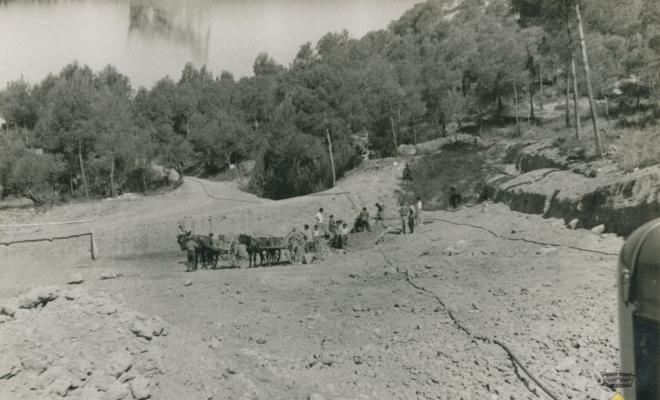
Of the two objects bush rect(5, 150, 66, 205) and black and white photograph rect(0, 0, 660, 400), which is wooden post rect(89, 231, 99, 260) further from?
bush rect(5, 150, 66, 205)

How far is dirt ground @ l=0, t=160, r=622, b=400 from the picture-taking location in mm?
5969

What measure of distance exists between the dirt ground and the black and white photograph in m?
0.04

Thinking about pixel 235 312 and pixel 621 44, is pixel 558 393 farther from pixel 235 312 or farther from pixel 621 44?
pixel 621 44

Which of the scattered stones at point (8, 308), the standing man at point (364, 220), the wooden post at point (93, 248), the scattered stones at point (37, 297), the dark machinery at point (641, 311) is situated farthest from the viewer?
the wooden post at point (93, 248)

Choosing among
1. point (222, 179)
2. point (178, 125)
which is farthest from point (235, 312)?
point (178, 125)

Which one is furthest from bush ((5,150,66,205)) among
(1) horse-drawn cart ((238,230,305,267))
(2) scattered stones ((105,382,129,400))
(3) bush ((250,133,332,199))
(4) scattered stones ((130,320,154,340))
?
(2) scattered stones ((105,382,129,400))

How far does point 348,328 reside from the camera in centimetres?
894

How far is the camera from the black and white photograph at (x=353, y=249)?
6172 millimetres

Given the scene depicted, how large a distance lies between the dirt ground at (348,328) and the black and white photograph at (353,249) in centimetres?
4

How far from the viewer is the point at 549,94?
50281mm

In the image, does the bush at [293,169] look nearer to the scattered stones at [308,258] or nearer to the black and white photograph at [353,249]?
the black and white photograph at [353,249]

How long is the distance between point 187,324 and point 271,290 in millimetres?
3297

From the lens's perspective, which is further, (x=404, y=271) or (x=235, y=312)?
(x=404, y=271)

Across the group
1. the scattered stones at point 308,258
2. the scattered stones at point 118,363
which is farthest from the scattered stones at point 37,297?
the scattered stones at point 308,258
